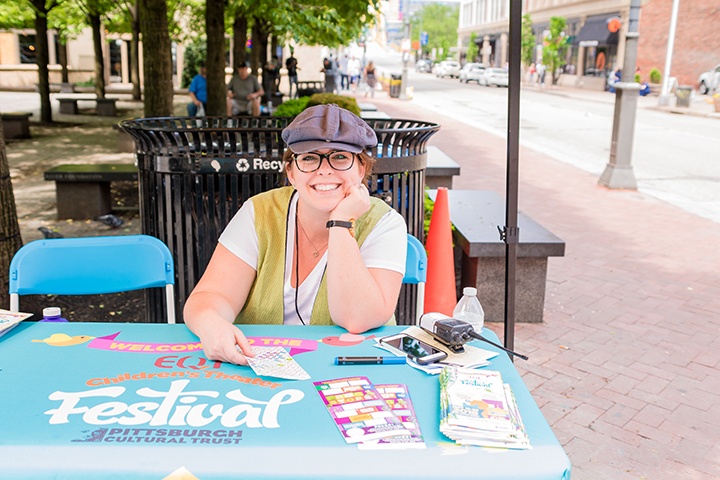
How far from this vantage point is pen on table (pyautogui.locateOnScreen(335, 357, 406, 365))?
2113 mm

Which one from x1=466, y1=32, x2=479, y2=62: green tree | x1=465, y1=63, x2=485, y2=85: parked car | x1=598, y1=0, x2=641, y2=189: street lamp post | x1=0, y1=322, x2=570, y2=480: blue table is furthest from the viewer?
x1=466, y1=32, x2=479, y2=62: green tree

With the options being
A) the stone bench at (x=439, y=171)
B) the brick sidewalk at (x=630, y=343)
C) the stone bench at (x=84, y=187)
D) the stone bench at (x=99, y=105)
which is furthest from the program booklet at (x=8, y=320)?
the stone bench at (x=99, y=105)

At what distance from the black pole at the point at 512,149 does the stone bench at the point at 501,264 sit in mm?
2019

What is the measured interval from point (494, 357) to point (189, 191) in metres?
2.19

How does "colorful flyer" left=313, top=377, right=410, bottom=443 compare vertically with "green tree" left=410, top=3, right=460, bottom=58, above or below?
below

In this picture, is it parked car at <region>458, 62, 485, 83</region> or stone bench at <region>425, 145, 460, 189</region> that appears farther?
parked car at <region>458, 62, 485, 83</region>

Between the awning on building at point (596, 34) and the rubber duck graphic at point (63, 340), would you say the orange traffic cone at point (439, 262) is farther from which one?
the awning on building at point (596, 34)

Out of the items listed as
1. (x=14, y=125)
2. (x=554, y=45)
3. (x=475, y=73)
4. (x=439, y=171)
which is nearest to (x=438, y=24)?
(x=475, y=73)

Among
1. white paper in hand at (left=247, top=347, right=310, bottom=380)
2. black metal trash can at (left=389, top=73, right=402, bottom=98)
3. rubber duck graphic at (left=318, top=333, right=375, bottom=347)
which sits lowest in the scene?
rubber duck graphic at (left=318, top=333, right=375, bottom=347)

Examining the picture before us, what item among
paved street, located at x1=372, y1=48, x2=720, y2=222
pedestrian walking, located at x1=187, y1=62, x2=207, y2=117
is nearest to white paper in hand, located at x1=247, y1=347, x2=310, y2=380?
paved street, located at x1=372, y1=48, x2=720, y2=222

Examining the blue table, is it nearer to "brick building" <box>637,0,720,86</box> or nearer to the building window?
the building window

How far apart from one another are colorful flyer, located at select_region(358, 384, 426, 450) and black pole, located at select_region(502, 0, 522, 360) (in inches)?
45.4

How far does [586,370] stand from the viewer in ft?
14.6

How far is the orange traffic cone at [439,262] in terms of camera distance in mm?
4832
